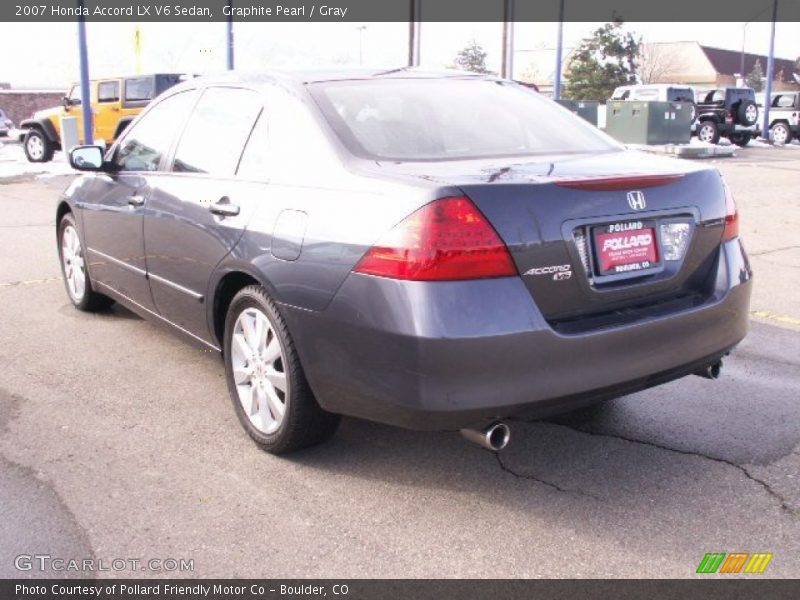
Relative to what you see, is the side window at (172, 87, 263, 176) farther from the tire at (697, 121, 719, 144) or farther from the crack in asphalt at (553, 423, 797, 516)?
the tire at (697, 121, 719, 144)

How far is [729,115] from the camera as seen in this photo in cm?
3002

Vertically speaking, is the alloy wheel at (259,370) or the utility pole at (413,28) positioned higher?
the utility pole at (413,28)

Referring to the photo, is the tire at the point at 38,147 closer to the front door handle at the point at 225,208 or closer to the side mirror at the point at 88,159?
the side mirror at the point at 88,159

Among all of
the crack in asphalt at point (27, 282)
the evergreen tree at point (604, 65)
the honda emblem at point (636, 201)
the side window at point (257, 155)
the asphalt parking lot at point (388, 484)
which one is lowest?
the crack in asphalt at point (27, 282)

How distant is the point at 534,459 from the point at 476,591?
1040 mm

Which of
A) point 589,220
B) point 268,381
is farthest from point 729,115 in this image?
point 268,381

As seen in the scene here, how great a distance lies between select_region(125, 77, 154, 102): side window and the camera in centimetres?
1841

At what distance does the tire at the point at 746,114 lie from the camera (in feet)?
97.1

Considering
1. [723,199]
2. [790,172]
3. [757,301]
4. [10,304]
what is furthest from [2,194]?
[790,172]

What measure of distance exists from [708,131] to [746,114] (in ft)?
4.92

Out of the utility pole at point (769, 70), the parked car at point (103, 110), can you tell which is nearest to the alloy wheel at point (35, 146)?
the parked car at point (103, 110)

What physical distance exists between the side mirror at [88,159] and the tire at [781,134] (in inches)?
1277

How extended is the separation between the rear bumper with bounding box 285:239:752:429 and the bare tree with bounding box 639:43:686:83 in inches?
3110

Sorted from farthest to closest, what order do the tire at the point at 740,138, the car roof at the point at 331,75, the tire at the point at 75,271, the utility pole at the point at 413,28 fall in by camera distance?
1. the tire at the point at 740,138
2. the utility pole at the point at 413,28
3. the tire at the point at 75,271
4. the car roof at the point at 331,75
